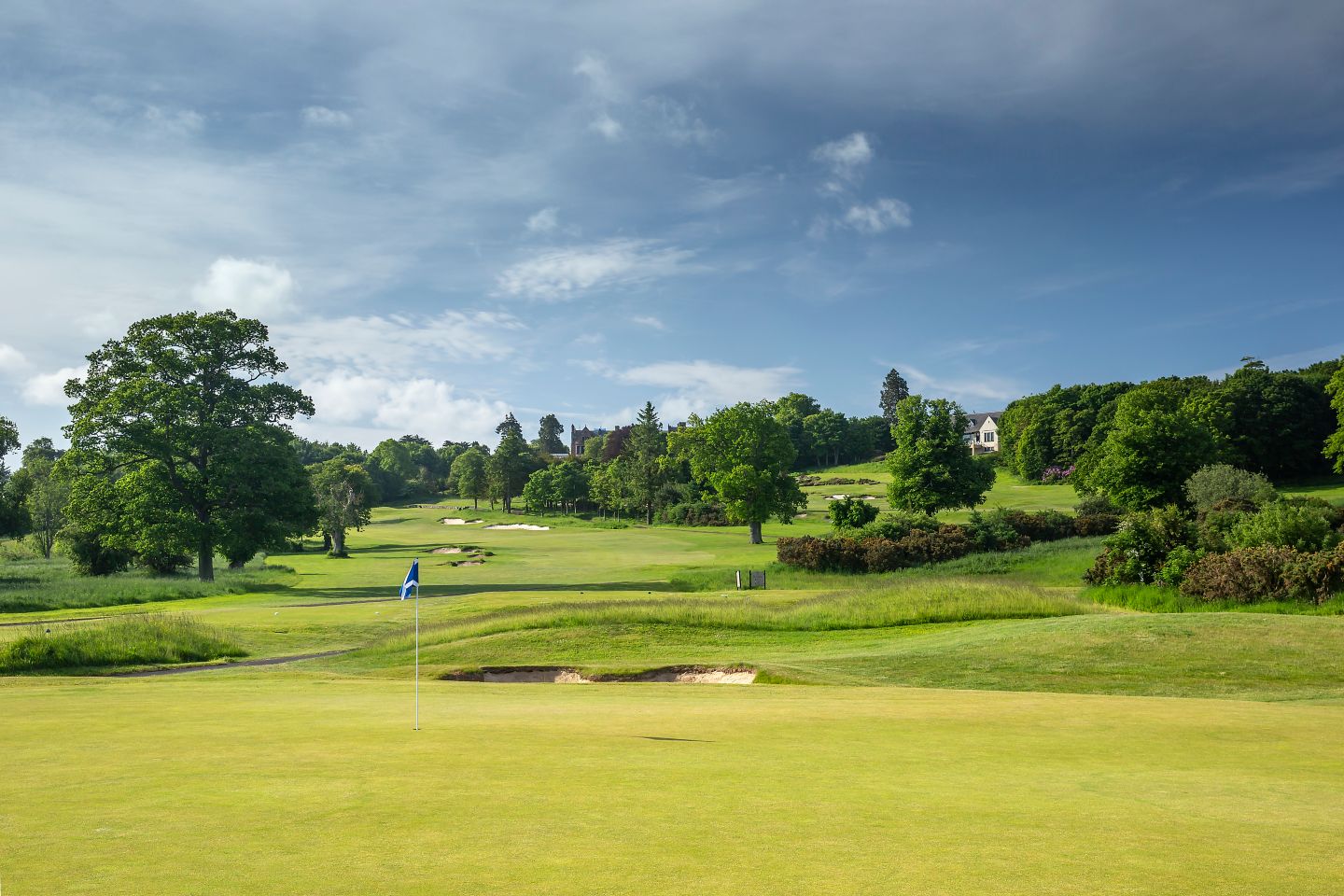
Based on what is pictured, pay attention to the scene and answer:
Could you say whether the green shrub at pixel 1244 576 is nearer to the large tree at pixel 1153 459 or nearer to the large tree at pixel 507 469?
the large tree at pixel 1153 459

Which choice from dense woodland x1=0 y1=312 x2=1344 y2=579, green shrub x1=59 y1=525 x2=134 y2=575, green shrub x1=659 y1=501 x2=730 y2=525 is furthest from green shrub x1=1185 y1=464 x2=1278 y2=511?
green shrub x1=59 y1=525 x2=134 y2=575

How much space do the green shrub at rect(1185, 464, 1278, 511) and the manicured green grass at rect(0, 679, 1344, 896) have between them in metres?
38.4

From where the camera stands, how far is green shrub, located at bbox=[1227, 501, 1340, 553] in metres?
32.8

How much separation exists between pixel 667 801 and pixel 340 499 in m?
89.5

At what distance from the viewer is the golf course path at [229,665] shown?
77.2ft

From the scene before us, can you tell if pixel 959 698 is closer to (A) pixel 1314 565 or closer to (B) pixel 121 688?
(B) pixel 121 688

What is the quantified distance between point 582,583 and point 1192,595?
3040 cm

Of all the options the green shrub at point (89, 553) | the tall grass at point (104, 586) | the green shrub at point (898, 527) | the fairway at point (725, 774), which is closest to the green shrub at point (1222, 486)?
the green shrub at point (898, 527)

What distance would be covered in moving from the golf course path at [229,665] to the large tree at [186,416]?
25.6 meters

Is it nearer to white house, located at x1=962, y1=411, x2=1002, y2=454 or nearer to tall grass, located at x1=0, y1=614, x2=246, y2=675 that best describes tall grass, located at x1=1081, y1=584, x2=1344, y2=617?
tall grass, located at x1=0, y1=614, x2=246, y2=675

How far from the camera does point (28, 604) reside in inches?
1657

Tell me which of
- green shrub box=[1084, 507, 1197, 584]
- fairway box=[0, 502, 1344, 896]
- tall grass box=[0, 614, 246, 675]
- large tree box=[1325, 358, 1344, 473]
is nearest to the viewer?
fairway box=[0, 502, 1344, 896]

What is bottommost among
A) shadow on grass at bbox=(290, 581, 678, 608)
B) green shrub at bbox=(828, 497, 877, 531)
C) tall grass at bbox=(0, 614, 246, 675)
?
shadow on grass at bbox=(290, 581, 678, 608)

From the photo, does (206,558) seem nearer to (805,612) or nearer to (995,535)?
(805,612)
